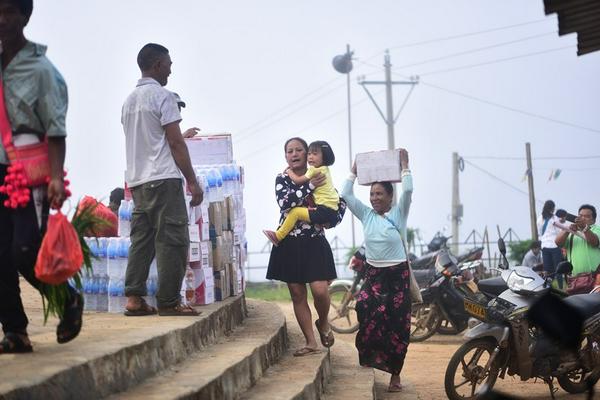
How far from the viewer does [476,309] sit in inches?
345

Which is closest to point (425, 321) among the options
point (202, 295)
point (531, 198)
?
point (202, 295)

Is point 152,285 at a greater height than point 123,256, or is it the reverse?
point 123,256

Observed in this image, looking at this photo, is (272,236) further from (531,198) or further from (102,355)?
(531,198)

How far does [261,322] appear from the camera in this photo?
27.9 ft

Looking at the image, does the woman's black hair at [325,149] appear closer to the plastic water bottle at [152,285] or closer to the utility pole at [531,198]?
the plastic water bottle at [152,285]

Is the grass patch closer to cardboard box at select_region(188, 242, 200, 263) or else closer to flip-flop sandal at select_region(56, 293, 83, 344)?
cardboard box at select_region(188, 242, 200, 263)

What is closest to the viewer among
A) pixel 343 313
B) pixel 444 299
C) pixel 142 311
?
pixel 142 311

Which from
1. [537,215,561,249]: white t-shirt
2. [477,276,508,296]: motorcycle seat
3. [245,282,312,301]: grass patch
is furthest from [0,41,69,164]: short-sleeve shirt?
[245,282,312,301]: grass patch

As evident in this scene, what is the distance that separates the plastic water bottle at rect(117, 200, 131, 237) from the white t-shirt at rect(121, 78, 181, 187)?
995mm

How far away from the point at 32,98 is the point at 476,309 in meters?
5.38

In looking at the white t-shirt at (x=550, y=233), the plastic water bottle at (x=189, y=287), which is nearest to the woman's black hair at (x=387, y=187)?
Answer: the plastic water bottle at (x=189, y=287)

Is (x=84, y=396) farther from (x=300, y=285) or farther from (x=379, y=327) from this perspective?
(x=379, y=327)

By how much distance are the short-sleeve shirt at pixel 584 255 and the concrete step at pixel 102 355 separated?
22.0ft

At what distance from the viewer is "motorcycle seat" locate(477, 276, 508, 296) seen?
880 cm
